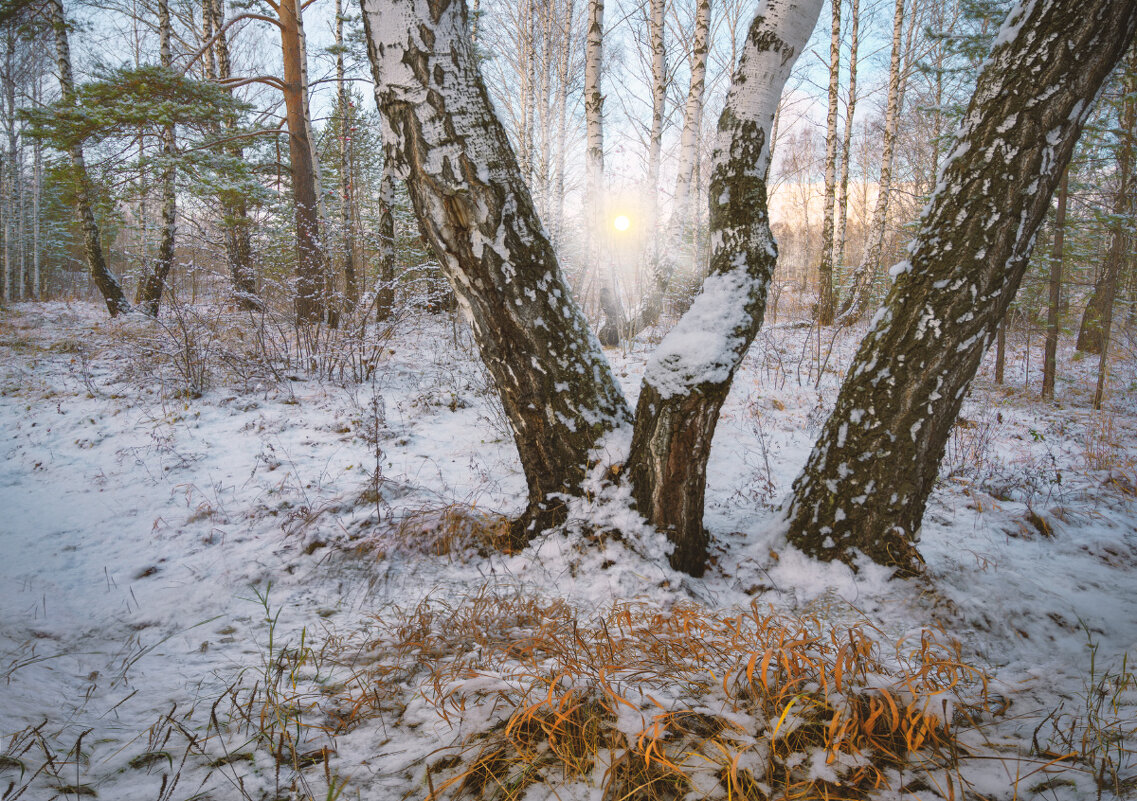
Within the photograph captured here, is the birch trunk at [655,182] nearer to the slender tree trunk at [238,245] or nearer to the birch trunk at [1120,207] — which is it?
the slender tree trunk at [238,245]

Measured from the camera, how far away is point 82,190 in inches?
302

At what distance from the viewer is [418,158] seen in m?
1.87

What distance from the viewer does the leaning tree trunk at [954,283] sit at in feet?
5.41

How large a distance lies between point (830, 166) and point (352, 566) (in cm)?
1186

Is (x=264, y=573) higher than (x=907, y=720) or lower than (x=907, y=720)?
lower

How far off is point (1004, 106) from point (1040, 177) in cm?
29

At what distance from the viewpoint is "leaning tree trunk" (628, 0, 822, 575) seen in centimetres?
186

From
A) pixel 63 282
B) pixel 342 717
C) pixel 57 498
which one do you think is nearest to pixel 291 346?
pixel 57 498

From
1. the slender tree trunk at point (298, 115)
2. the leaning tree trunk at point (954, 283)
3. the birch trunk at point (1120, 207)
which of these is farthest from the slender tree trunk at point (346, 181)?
the birch trunk at point (1120, 207)

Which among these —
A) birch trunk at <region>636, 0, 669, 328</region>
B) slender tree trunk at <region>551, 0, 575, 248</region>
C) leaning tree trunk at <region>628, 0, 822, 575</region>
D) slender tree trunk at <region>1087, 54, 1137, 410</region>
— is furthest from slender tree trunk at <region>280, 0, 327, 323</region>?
slender tree trunk at <region>1087, 54, 1137, 410</region>

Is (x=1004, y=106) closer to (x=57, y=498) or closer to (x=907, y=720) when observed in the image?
(x=907, y=720)

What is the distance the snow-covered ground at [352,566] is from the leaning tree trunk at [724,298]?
0.39 meters

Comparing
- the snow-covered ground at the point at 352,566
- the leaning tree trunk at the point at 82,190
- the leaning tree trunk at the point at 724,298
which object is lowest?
the snow-covered ground at the point at 352,566

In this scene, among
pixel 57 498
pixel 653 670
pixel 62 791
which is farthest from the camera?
pixel 57 498
